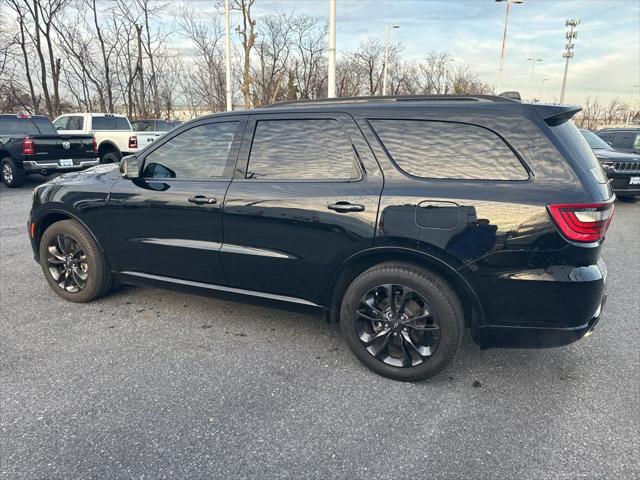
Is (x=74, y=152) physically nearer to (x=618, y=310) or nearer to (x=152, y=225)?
(x=152, y=225)

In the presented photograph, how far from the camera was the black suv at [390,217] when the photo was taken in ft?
7.88

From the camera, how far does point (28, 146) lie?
1002cm

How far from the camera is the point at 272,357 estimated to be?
10.1 ft

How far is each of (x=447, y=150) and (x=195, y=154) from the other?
6.24ft

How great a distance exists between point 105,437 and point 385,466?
1461 millimetres

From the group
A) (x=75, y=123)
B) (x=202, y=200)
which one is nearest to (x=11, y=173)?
(x=75, y=123)

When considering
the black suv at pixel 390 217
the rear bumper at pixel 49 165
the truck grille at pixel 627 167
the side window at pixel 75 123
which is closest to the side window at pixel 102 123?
the side window at pixel 75 123

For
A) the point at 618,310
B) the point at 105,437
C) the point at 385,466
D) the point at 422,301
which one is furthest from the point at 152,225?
the point at 618,310

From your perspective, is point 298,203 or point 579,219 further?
point 298,203

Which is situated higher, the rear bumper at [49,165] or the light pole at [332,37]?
the light pole at [332,37]

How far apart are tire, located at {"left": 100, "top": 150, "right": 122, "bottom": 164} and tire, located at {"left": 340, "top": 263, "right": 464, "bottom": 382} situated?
12.5 metres

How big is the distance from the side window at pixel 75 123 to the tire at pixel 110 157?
4.34ft

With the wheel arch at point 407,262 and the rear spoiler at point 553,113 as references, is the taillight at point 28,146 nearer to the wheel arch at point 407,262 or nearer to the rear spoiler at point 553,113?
the wheel arch at point 407,262

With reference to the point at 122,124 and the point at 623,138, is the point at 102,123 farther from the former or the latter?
the point at 623,138
